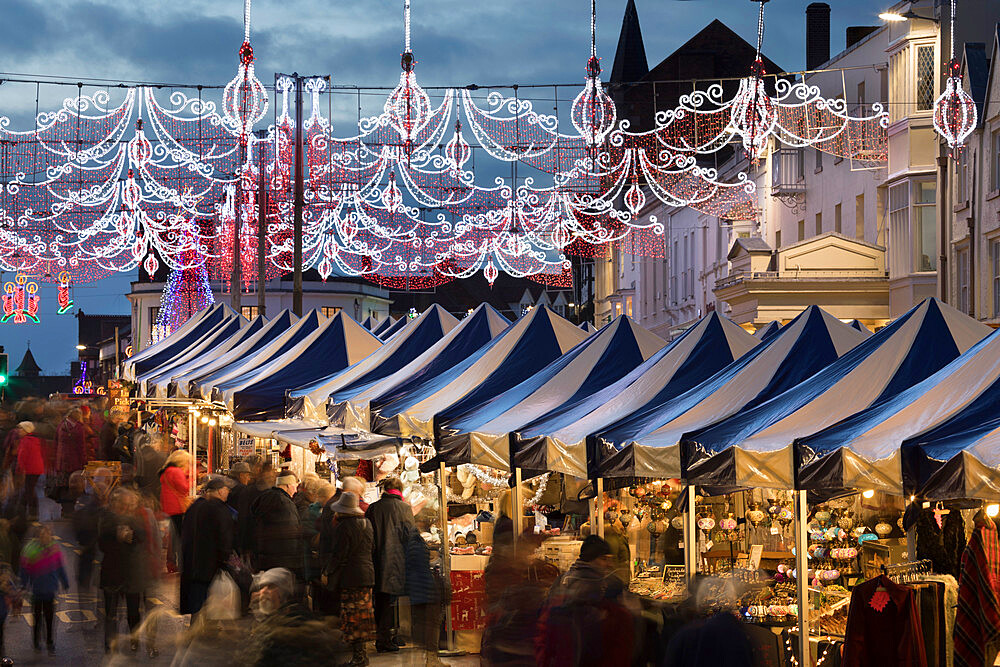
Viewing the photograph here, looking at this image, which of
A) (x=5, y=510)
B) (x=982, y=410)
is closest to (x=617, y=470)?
(x=982, y=410)

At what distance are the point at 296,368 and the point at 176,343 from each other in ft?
45.2

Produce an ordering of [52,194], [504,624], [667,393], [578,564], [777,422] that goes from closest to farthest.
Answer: [504,624]
[578,564]
[777,422]
[667,393]
[52,194]

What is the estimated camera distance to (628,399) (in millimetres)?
12734

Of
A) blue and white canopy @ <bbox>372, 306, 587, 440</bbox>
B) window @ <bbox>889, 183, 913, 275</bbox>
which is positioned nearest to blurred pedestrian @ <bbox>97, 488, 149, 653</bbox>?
blue and white canopy @ <bbox>372, 306, 587, 440</bbox>

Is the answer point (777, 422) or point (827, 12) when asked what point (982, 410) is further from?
point (827, 12)

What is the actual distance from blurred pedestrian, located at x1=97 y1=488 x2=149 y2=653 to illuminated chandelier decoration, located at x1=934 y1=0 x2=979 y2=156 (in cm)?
1706

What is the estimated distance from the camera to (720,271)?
133ft

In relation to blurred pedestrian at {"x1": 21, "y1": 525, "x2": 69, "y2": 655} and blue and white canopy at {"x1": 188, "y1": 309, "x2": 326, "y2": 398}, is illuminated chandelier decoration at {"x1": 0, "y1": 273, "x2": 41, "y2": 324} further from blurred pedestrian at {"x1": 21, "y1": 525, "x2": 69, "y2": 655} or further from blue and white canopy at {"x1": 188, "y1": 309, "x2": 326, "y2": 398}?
blurred pedestrian at {"x1": 21, "y1": 525, "x2": 69, "y2": 655}

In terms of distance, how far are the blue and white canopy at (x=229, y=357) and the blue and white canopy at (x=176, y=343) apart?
12.1 ft

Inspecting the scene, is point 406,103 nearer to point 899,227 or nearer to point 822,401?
point 822,401

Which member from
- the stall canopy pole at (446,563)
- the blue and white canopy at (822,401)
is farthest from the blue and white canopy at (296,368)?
the blue and white canopy at (822,401)

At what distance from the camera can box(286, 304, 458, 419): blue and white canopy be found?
17062mm

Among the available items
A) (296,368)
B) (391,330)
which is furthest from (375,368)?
(391,330)

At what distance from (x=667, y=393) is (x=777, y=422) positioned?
3024 mm
